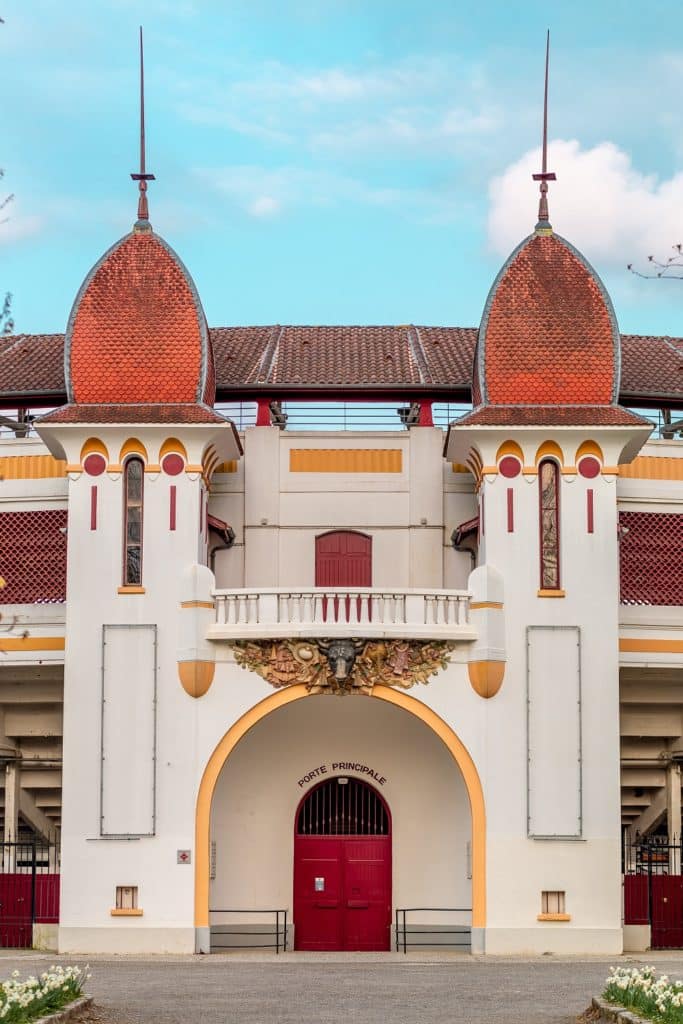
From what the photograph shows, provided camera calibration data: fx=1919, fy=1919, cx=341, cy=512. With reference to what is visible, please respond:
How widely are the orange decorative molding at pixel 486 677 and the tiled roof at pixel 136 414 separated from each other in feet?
23.1

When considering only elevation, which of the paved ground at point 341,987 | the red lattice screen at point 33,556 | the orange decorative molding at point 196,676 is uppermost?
the red lattice screen at point 33,556

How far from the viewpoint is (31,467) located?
41406 mm

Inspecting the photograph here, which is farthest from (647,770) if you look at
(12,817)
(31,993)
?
(31,993)

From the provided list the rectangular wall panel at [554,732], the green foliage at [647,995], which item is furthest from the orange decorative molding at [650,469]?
the green foliage at [647,995]

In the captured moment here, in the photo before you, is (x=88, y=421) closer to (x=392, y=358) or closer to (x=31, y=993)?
(x=392, y=358)

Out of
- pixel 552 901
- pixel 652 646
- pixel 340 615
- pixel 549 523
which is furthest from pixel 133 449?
pixel 552 901

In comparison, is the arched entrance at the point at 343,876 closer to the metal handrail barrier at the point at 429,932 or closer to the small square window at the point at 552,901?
the metal handrail barrier at the point at 429,932

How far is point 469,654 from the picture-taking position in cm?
3825

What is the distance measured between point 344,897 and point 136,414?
36.4 ft

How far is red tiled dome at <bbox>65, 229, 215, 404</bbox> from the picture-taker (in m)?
39.3

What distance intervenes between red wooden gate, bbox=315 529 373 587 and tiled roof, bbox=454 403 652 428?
501cm

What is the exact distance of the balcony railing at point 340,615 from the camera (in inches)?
1486

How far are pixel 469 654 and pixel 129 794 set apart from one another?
727 cm

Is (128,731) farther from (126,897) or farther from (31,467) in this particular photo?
(31,467)
